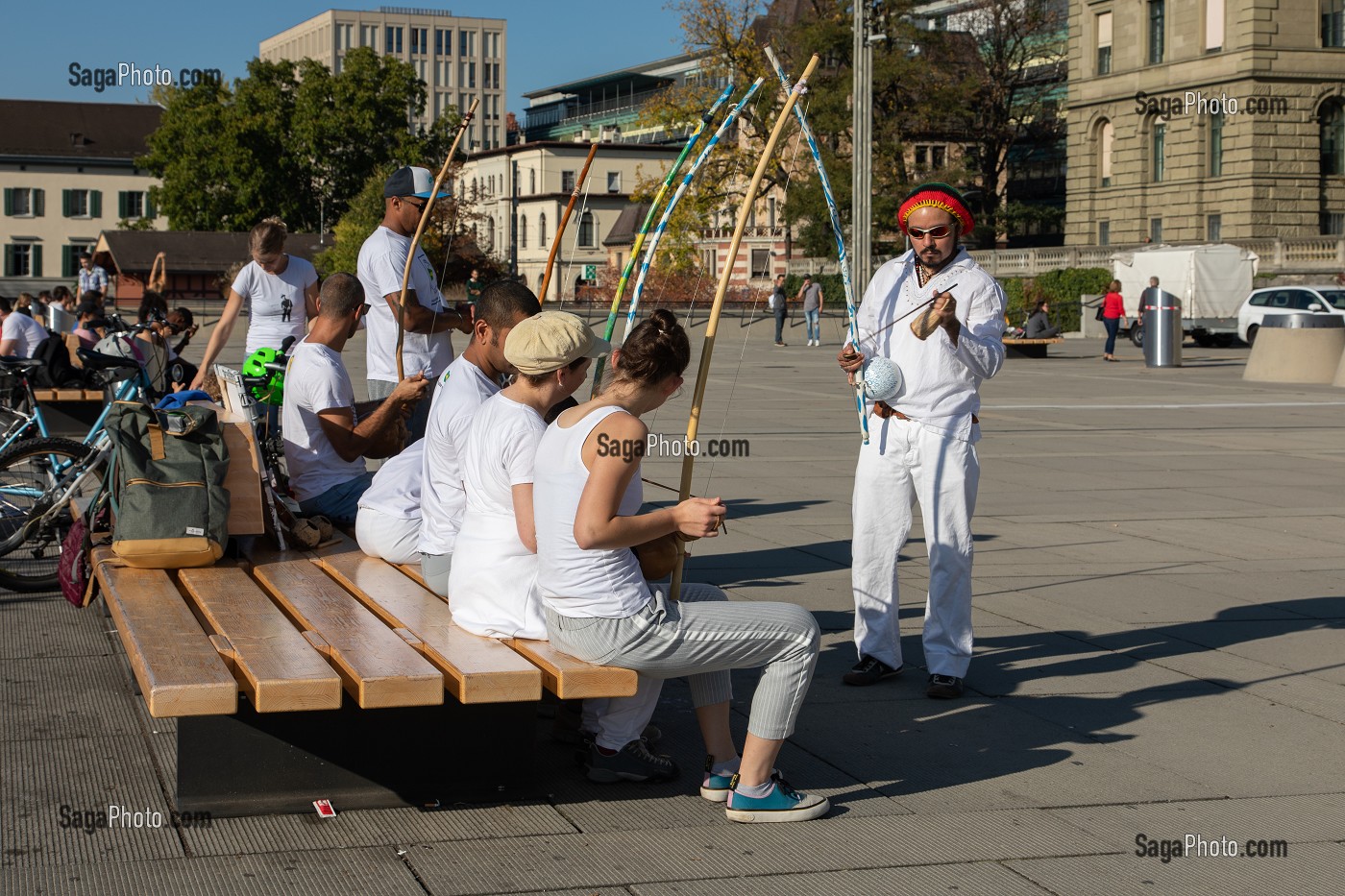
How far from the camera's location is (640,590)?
4.67 meters

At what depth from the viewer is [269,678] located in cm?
437

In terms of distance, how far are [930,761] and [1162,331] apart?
2838cm

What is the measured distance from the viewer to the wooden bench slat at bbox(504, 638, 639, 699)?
4543mm

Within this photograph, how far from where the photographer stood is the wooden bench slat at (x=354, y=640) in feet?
14.4

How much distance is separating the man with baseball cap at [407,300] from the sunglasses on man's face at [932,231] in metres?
2.59

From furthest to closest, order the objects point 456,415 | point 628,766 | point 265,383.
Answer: point 265,383 < point 456,415 < point 628,766

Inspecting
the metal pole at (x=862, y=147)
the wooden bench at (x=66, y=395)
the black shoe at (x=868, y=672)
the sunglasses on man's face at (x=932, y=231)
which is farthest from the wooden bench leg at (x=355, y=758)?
the metal pole at (x=862, y=147)

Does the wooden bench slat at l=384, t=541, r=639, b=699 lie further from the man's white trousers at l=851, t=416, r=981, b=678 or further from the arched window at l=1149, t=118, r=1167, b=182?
the arched window at l=1149, t=118, r=1167, b=182

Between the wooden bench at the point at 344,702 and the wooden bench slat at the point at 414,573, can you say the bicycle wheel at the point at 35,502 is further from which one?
the wooden bench at the point at 344,702

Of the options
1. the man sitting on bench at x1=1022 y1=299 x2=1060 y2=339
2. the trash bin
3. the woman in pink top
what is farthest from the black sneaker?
the man sitting on bench at x1=1022 y1=299 x2=1060 y2=339

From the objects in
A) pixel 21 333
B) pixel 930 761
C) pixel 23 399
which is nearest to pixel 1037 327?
pixel 21 333

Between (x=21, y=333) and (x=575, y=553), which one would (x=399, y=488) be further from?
(x=21, y=333)

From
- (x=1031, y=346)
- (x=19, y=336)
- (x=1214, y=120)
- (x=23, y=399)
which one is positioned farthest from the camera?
(x=1214, y=120)

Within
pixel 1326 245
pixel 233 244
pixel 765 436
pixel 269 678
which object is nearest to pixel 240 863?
pixel 269 678
